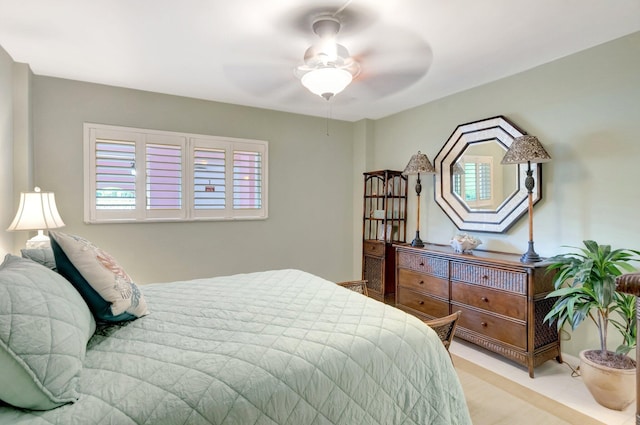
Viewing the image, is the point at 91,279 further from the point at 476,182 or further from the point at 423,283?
the point at 476,182

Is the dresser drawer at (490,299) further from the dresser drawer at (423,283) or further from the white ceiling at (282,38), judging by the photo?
the white ceiling at (282,38)

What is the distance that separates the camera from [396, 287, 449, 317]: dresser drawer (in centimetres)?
308

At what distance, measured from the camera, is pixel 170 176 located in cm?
356

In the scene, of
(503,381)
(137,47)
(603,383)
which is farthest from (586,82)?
(137,47)

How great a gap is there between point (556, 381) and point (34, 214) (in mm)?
4001

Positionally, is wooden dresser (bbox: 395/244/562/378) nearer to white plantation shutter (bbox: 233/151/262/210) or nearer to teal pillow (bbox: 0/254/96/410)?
white plantation shutter (bbox: 233/151/262/210)

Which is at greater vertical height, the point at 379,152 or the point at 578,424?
the point at 379,152

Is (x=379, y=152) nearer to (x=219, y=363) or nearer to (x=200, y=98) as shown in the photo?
(x=200, y=98)

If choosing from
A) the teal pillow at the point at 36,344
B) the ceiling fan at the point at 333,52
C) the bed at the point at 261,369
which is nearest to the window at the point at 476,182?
the ceiling fan at the point at 333,52

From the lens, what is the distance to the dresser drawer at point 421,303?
308 cm

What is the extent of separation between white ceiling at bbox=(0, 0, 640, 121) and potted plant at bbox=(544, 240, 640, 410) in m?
1.47

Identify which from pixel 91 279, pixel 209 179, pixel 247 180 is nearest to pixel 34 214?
pixel 209 179

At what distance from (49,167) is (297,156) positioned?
8.21ft

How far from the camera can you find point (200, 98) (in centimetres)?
370
